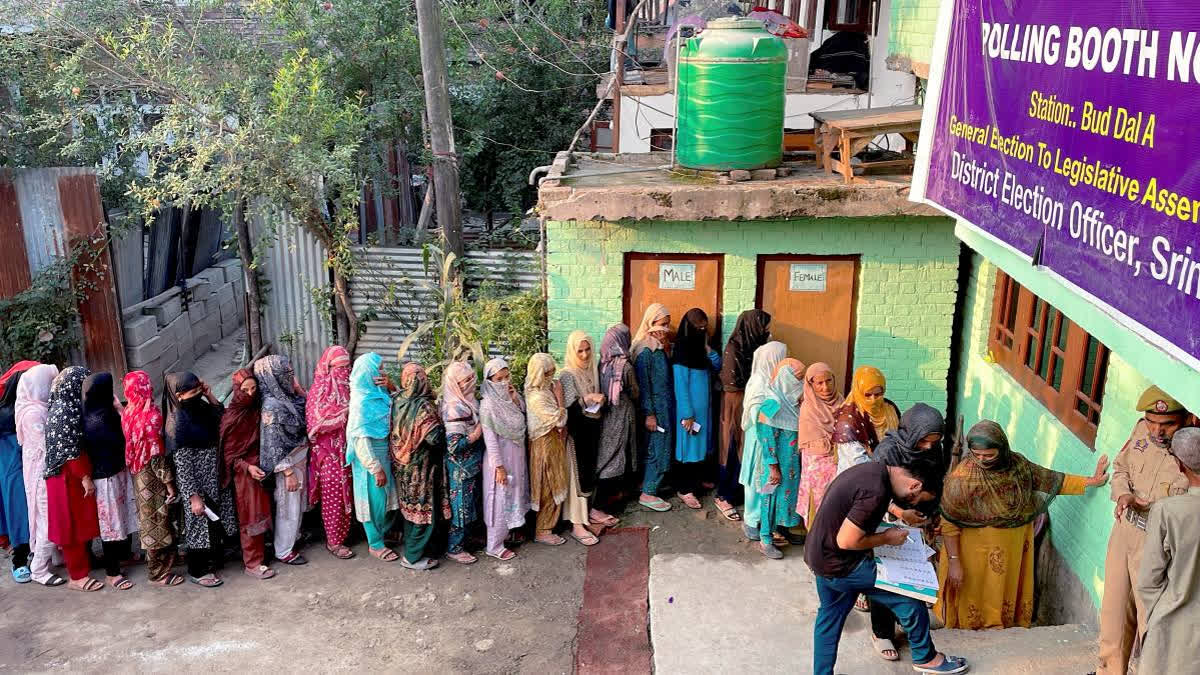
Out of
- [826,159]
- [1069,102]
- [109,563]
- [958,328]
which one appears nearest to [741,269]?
[826,159]

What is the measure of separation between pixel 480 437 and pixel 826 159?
325 cm

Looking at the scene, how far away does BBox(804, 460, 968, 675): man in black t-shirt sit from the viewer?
420 cm

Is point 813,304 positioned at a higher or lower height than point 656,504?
higher

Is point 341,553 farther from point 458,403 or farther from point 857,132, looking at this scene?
point 857,132

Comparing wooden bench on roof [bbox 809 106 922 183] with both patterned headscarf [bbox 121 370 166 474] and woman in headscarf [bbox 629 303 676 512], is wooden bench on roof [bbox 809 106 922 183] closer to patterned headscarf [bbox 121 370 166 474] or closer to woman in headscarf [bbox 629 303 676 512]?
woman in headscarf [bbox 629 303 676 512]

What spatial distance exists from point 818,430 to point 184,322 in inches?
305

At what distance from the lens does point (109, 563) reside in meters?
6.14

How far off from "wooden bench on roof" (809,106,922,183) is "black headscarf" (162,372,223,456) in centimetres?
442

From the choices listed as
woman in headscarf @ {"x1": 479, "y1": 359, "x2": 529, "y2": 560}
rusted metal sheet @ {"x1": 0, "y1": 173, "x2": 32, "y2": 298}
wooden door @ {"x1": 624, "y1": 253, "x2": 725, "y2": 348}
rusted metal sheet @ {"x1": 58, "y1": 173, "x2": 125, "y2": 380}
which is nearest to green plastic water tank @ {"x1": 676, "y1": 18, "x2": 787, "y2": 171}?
wooden door @ {"x1": 624, "y1": 253, "x2": 725, "y2": 348}

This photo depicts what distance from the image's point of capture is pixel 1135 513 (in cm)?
436

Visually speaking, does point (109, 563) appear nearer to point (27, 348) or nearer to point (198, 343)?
point (27, 348)

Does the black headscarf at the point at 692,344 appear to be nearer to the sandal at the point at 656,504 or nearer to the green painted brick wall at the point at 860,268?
the green painted brick wall at the point at 860,268

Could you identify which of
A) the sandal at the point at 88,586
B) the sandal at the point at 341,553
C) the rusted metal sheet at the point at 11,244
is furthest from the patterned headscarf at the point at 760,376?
the rusted metal sheet at the point at 11,244

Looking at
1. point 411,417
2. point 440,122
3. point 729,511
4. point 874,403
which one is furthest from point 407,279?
point 874,403
